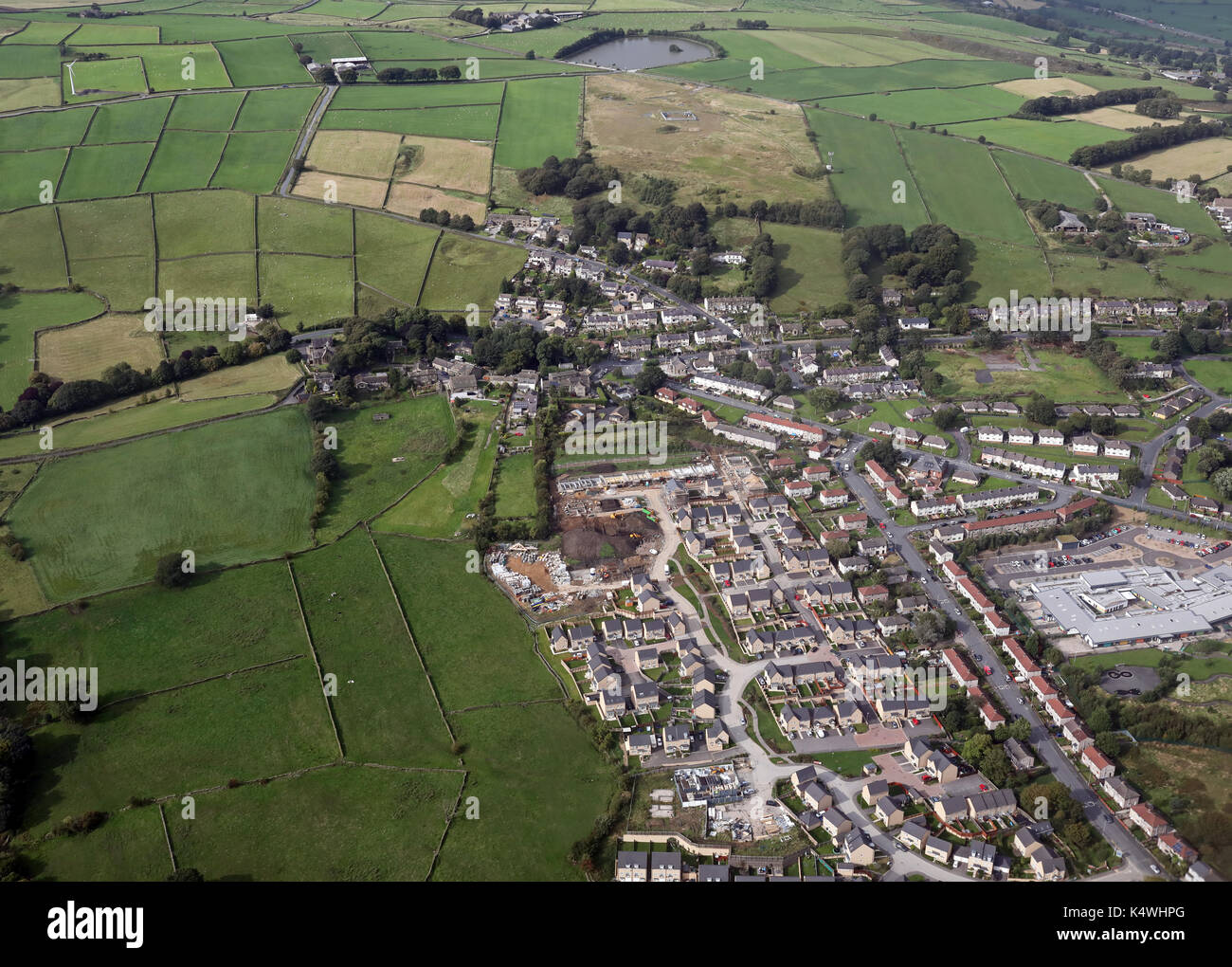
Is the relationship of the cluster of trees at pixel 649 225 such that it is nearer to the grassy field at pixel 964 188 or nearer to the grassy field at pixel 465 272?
the grassy field at pixel 465 272

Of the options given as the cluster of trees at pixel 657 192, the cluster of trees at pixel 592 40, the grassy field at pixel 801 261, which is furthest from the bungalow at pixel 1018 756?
the cluster of trees at pixel 592 40

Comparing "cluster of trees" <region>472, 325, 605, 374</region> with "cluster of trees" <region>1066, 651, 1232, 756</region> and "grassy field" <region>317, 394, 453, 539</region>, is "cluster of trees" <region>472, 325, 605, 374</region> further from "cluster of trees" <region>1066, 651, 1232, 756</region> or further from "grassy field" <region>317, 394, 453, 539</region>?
"cluster of trees" <region>1066, 651, 1232, 756</region>

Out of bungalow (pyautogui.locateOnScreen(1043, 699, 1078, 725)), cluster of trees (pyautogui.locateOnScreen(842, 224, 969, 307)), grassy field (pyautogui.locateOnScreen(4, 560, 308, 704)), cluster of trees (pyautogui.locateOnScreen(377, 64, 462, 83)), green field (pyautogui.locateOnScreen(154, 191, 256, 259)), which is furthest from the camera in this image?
cluster of trees (pyautogui.locateOnScreen(377, 64, 462, 83))

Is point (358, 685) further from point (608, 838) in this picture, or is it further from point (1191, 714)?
point (1191, 714)

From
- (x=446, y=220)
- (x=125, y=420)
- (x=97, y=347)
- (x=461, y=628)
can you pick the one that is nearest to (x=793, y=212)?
(x=446, y=220)

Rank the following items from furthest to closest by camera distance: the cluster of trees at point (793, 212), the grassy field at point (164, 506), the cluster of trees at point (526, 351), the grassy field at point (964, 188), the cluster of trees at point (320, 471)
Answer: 1. the grassy field at point (964, 188)
2. the cluster of trees at point (793, 212)
3. the cluster of trees at point (526, 351)
4. the cluster of trees at point (320, 471)
5. the grassy field at point (164, 506)

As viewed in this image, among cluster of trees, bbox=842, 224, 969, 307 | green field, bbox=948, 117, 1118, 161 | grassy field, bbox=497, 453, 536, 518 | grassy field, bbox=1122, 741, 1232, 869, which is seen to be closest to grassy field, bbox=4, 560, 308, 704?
grassy field, bbox=497, 453, 536, 518
